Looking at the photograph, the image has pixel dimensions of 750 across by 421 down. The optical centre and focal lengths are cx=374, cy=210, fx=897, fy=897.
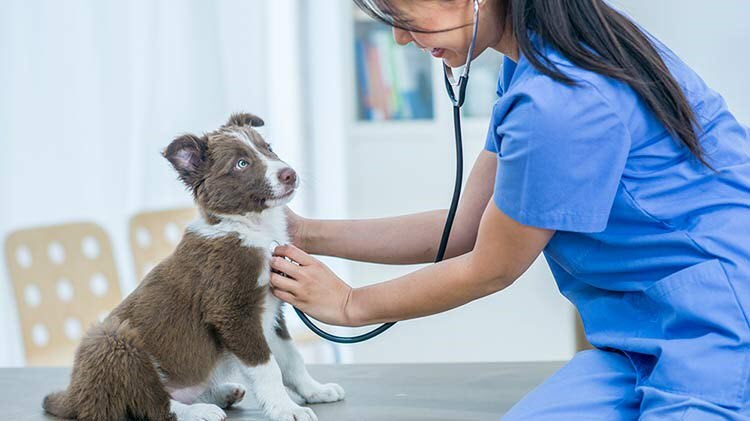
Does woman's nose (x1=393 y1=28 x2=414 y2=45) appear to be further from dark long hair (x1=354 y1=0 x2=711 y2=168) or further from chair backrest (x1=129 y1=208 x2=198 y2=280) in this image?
chair backrest (x1=129 y1=208 x2=198 y2=280)

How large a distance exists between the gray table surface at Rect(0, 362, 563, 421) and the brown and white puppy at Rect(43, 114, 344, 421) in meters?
0.10

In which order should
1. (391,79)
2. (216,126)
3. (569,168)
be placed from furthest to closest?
(391,79) < (216,126) < (569,168)

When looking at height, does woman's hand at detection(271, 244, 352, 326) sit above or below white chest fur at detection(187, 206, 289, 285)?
below

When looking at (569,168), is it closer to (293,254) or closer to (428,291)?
(428,291)

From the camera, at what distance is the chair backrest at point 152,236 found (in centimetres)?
265

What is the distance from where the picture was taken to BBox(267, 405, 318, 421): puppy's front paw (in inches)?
49.7

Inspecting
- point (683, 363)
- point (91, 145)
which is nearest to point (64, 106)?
point (91, 145)

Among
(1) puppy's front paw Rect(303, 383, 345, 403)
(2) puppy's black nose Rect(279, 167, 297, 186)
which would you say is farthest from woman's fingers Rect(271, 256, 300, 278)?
(1) puppy's front paw Rect(303, 383, 345, 403)

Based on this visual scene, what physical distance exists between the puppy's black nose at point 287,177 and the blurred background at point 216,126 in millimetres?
1290

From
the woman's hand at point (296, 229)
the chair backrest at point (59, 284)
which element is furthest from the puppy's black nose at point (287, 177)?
the chair backrest at point (59, 284)

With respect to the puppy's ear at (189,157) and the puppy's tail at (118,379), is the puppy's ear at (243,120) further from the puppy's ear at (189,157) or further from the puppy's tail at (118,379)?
the puppy's tail at (118,379)

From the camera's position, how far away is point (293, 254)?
1.38m

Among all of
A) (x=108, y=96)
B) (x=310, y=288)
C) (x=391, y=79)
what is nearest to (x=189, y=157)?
(x=310, y=288)

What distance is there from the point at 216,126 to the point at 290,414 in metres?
1.81
